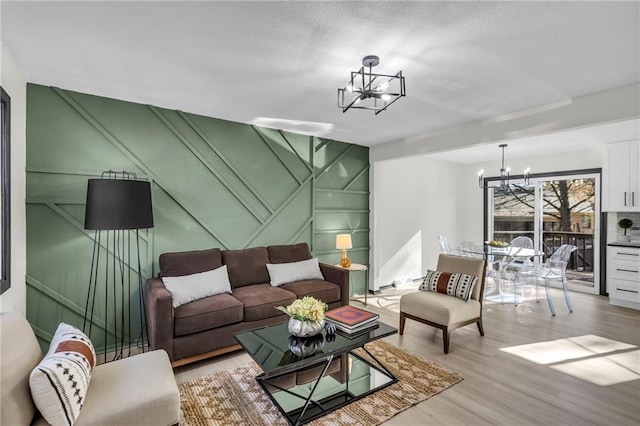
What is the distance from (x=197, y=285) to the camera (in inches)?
121

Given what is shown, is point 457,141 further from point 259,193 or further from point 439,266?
point 259,193

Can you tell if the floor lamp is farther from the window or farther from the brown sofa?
the window

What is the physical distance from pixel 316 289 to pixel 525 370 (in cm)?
209

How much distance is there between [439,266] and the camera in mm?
3766

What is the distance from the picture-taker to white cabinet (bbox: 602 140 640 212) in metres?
4.63

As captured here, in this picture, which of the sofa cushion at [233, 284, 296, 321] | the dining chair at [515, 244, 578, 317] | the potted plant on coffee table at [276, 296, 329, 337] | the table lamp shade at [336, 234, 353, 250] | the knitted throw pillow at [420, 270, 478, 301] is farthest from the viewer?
the table lamp shade at [336, 234, 353, 250]

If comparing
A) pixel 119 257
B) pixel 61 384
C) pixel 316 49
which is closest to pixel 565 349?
pixel 316 49

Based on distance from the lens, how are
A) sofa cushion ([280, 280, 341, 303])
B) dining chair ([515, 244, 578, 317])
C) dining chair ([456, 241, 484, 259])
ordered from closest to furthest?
sofa cushion ([280, 280, 341, 303]) → dining chair ([515, 244, 578, 317]) → dining chair ([456, 241, 484, 259])

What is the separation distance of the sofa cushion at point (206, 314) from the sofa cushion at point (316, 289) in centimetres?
71

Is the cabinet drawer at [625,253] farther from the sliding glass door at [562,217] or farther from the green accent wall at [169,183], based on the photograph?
the green accent wall at [169,183]

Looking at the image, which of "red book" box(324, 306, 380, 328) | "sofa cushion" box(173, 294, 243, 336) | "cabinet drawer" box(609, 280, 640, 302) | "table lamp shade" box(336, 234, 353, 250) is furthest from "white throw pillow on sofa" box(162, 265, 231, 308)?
"cabinet drawer" box(609, 280, 640, 302)

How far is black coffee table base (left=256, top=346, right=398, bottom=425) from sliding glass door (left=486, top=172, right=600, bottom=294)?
4018 mm

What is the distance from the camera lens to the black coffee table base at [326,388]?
216 cm

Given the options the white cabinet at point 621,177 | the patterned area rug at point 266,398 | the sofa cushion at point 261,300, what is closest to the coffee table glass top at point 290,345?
the patterned area rug at point 266,398
